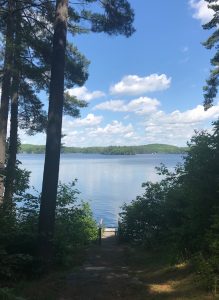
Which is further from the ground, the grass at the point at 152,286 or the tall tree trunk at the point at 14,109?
the tall tree trunk at the point at 14,109

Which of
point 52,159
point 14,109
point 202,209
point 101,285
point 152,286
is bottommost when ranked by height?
point 101,285

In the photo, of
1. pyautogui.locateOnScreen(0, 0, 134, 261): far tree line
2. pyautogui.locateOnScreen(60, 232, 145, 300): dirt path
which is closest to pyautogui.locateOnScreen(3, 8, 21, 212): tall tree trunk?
pyautogui.locateOnScreen(0, 0, 134, 261): far tree line

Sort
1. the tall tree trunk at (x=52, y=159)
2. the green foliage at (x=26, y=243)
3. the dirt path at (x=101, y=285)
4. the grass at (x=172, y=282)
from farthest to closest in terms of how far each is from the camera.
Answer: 1. the tall tree trunk at (x=52, y=159)
2. the green foliage at (x=26, y=243)
3. the dirt path at (x=101, y=285)
4. the grass at (x=172, y=282)

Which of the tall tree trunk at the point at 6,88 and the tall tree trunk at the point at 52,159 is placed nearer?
the tall tree trunk at the point at 52,159

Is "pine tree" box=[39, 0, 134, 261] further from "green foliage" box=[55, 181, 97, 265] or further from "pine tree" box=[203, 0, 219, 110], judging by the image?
"pine tree" box=[203, 0, 219, 110]

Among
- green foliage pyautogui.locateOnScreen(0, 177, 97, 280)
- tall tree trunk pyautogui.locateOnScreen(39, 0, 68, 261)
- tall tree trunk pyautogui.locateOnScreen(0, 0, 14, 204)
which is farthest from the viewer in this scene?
tall tree trunk pyautogui.locateOnScreen(0, 0, 14, 204)

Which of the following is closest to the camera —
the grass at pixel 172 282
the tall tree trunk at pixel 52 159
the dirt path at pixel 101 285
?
the grass at pixel 172 282

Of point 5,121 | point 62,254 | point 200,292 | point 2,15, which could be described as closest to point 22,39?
point 2,15

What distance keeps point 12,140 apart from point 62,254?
316 inches

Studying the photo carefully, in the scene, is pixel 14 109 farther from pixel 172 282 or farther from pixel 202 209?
pixel 172 282

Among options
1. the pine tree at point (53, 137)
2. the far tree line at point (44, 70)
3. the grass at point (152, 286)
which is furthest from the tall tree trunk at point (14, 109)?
the grass at point (152, 286)

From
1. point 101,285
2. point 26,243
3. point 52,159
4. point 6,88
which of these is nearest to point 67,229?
point 26,243

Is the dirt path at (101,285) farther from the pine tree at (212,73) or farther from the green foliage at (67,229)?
the pine tree at (212,73)

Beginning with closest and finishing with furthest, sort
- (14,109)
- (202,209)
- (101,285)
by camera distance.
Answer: (101,285) < (202,209) < (14,109)
